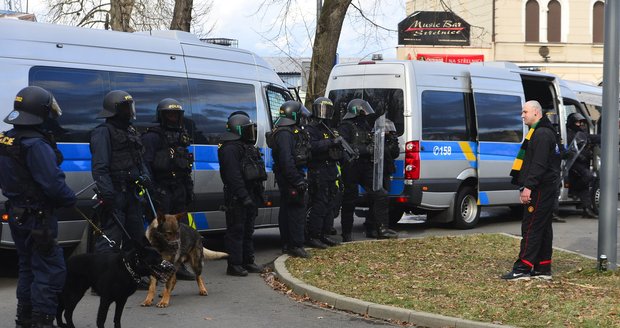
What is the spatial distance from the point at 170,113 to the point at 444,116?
5.89 metres

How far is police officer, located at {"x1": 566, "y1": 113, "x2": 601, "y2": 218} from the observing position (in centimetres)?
1598

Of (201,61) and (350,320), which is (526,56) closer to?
(201,61)

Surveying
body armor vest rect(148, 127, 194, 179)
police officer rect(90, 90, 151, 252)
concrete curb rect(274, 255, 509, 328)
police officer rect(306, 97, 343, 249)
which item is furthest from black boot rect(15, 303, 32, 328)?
police officer rect(306, 97, 343, 249)

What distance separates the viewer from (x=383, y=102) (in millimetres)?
13547

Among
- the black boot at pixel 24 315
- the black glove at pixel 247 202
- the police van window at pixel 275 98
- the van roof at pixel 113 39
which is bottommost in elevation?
the black boot at pixel 24 315

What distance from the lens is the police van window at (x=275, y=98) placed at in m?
11.8

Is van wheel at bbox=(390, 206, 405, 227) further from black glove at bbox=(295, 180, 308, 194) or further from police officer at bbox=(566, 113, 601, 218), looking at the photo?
black glove at bbox=(295, 180, 308, 194)

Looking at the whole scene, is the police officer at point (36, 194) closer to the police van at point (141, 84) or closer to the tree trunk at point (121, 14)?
the police van at point (141, 84)

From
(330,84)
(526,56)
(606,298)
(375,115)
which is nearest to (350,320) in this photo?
(606,298)

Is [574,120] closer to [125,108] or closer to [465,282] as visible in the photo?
[465,282]

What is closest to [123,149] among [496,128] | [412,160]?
[412,160]

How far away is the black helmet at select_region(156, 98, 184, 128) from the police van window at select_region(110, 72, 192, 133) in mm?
568

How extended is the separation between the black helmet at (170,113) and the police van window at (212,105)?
139 centimetres

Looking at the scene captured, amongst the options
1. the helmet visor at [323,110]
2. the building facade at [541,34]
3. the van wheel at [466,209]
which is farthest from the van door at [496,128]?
the building facade at [541,34]
